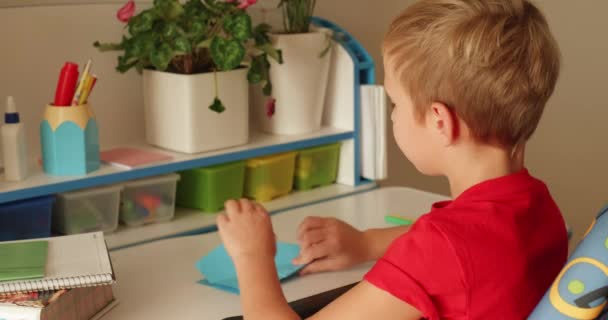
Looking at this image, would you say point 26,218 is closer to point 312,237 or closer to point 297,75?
point 312,237

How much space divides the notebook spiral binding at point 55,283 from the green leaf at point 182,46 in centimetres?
56

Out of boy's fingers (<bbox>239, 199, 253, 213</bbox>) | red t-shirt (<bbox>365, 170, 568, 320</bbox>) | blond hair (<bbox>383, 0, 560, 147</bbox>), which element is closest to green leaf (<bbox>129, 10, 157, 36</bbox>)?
boy's fingers (<bbox>239, 199, 253, 213</bbox>)

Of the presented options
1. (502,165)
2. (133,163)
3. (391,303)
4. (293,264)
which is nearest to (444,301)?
(391,303)

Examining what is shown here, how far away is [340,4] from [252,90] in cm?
38

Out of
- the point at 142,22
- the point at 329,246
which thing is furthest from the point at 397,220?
the point at 142,22

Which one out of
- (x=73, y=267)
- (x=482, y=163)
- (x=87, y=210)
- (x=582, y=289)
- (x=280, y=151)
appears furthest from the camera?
(x=280, y=151)

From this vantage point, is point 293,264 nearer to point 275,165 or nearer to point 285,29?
point 275,165

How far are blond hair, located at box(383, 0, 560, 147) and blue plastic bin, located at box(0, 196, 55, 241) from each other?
69 cm

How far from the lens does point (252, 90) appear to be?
1.83m

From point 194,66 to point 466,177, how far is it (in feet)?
2.44

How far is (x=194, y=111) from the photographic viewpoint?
1575 millimetres

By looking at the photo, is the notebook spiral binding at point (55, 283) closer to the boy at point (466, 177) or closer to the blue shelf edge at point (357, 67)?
the boy at point (466, 177)

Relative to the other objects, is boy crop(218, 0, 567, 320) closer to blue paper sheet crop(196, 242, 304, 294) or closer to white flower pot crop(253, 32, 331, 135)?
blue paper sheet crop(196, 242, 304, 294)

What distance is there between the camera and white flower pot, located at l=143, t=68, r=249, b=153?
5.16ft
